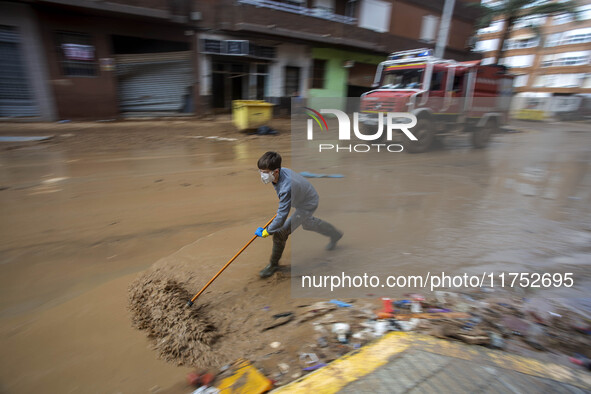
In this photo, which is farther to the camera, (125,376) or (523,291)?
(523,291)

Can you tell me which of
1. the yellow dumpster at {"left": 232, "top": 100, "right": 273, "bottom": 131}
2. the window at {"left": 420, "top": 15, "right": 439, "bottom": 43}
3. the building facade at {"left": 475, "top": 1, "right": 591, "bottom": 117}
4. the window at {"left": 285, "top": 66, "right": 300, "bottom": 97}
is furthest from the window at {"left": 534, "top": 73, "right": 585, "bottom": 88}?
the yellow dumpster at {"left": 232, "top": 100, "right": 273, "bottom": 131}

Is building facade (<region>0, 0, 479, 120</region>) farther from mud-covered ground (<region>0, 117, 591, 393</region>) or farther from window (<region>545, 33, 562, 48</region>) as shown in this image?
window (<region>545, 33, 562, 48</region>)

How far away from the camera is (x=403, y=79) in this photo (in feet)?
30.0

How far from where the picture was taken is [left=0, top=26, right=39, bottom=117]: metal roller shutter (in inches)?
379

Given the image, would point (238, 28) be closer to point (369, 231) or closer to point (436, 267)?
point (369, 231)

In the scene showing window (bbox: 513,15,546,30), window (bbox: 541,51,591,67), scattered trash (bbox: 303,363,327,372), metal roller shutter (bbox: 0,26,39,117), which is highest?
window (bbox: 513,15,546,30)

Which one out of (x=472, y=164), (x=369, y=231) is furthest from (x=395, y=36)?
(x=369, y=231)

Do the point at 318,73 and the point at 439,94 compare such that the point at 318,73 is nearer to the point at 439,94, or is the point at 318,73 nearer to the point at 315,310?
the point at 439,94

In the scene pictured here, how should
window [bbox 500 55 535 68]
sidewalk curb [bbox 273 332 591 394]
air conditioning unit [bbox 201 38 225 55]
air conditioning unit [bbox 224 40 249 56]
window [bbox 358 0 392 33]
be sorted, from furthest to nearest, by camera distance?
window [bbox 500 55 535 68] → window [bbox 358 0 392 33] → air conditioning unit [bbox 224 40 249 56] → air conditioning unit [bbox 201 38 225 55] → sidewalk curb [bbox 273 332 591 394]

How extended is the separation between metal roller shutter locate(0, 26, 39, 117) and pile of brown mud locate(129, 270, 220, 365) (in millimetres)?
10343

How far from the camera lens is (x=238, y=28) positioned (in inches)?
506

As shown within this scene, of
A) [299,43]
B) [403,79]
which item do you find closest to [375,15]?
[299,43]

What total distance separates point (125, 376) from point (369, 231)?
10.5 feet

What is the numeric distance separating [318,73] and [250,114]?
7566 mm
